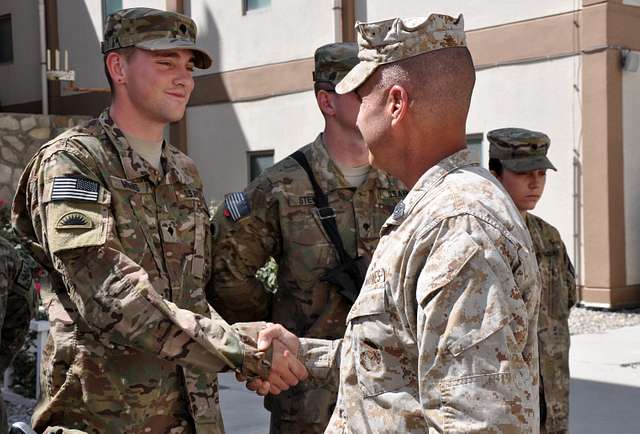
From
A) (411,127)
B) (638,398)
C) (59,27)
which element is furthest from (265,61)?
(411,127)

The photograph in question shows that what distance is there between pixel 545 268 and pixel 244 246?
68.2 inches

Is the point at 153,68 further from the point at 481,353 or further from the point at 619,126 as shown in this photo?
the point at 619,126

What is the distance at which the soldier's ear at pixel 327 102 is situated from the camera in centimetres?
397

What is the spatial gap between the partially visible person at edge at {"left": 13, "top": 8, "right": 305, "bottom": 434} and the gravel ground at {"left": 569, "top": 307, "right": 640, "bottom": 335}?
302 inches

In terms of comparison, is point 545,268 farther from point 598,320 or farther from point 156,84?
point 598,320

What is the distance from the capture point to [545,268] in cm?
482

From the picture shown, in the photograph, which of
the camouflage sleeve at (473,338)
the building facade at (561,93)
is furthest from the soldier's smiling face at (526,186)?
the building facade at (561,93)

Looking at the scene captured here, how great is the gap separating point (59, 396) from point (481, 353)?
180 centimetres

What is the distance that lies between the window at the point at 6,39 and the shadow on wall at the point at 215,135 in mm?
4928

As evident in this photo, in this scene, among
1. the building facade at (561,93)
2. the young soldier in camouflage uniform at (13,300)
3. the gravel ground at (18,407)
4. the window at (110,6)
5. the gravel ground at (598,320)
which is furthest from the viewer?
the window at (110,6)

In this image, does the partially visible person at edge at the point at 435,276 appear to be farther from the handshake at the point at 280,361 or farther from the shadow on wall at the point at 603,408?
the shadow on wall at the point at 603,408

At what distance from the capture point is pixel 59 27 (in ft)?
60.3

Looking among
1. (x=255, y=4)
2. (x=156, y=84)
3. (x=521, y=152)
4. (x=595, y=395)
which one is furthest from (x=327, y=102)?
(x=255, y=4)

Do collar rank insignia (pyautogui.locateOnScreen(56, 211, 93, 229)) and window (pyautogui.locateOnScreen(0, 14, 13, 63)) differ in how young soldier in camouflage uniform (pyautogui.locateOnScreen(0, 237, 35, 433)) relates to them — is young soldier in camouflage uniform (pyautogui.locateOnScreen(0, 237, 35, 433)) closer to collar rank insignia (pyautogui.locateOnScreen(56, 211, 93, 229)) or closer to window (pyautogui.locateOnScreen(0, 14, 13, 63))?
collar rank insignia (pyautogui.locateOnScreen(56, 211, 93, 229))
